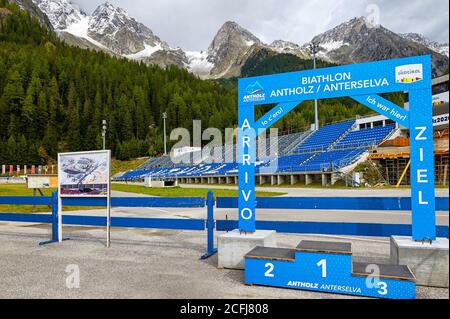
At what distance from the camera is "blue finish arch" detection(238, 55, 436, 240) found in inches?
194

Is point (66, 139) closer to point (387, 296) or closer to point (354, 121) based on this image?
point (354, 121)

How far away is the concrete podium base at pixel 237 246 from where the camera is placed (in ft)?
19.1

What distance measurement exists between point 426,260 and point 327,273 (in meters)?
1.41

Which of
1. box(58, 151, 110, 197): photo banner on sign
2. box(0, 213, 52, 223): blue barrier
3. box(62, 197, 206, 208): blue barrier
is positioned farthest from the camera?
box(0, 213, 52, 223): blue barrier

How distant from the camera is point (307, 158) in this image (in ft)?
133

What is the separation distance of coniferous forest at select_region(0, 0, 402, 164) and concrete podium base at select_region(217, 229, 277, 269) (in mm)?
82384

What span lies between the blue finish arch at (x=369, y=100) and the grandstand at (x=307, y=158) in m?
26.8

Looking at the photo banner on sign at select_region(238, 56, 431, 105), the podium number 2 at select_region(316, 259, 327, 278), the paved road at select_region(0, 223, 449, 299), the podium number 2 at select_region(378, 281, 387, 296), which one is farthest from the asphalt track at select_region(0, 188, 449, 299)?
the photo banner on sign at select_region(238, 56, 431, 105)

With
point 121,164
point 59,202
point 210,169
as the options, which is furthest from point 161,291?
point 121,164

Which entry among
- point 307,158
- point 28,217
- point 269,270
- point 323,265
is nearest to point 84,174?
point 28,217

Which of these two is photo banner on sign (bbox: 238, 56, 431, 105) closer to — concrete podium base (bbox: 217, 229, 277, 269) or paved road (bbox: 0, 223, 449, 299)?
concrete podium base (bbox: 217, 229, 277, 269)

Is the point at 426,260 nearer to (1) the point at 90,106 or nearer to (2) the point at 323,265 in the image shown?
(2) the point at 323,265

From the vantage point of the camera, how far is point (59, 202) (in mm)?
8852
